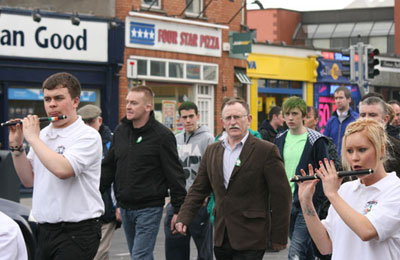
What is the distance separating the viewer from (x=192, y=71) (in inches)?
969

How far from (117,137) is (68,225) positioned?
2.28m

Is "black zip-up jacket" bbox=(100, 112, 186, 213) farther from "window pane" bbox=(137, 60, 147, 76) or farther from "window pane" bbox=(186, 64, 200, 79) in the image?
"window pane" bbox=(186, 64, 200, 79)

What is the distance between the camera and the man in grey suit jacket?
6492 mm

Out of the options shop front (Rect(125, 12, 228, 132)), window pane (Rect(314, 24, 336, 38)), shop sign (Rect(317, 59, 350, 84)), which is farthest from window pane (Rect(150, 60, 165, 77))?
window pane (Rect(314, 24, 336, 38))

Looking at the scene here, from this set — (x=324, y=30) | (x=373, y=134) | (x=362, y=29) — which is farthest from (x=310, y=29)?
(x=373, y=134)

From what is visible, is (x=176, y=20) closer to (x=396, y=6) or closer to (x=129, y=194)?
(x=129, y=194)

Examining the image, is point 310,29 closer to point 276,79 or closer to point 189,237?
point 276,79

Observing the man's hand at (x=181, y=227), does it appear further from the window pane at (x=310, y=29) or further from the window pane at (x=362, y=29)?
the window pane at (x=310, y=29)

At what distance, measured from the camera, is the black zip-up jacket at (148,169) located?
7.46 metres

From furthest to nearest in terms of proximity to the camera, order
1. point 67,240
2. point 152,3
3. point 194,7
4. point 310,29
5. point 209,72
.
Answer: point 310,29 < point 209,72 < point 194,7 < point 152,3 < point 67,240

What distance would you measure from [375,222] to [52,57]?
17499mm

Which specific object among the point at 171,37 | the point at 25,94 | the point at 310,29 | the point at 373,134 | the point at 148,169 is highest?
the point at 310,29

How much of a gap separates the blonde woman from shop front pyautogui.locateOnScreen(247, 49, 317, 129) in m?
23.6

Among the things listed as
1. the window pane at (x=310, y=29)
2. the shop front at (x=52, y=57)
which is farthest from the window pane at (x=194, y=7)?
the window pane at (x=310, y=29)
